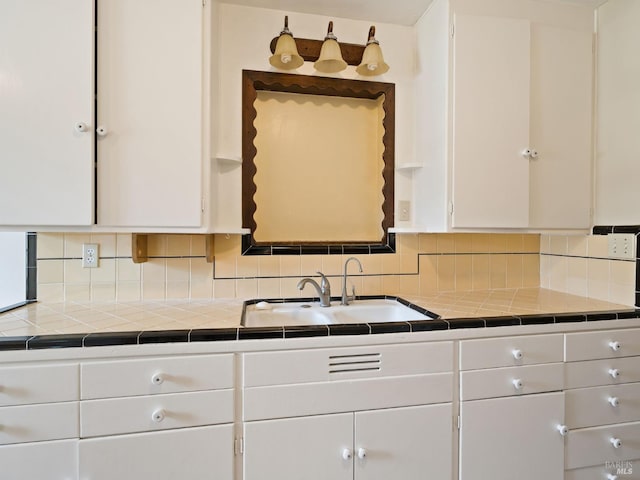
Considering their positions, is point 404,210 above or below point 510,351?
above

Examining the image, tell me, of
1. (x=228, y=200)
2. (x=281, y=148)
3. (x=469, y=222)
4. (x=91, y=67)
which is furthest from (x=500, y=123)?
(x=91, y=67)

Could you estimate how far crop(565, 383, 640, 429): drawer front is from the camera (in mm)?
1409

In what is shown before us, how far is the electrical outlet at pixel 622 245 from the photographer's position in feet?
5.12

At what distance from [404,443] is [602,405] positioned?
907 mm

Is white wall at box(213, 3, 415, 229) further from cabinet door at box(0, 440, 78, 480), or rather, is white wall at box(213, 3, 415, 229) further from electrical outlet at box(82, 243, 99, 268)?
cabinet door at box(0, 440, 78, 480)

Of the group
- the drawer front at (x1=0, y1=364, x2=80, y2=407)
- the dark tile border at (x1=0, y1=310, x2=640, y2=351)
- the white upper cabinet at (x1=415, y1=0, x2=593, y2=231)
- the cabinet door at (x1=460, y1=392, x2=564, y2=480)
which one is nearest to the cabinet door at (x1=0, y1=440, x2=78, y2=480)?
the drawer front at (x1=0, y1=364, x2=80, y2=407)

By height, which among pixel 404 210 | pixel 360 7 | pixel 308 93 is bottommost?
pixel 404 210

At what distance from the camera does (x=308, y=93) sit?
72.6 inches

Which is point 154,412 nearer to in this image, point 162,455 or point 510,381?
point 162,455

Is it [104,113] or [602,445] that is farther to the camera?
[602,445]

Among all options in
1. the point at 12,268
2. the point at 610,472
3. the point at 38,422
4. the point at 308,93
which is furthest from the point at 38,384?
the point at 610,472

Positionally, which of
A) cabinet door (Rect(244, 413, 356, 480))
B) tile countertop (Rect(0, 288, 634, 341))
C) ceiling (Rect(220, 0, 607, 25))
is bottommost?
cabinet door (Rect(244, 413, 356, 480))

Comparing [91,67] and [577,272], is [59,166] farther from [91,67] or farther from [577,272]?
[577,272]

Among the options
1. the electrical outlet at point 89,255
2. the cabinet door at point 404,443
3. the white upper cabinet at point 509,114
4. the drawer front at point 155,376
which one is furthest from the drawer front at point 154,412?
the white upper cabinet at point 509,114
